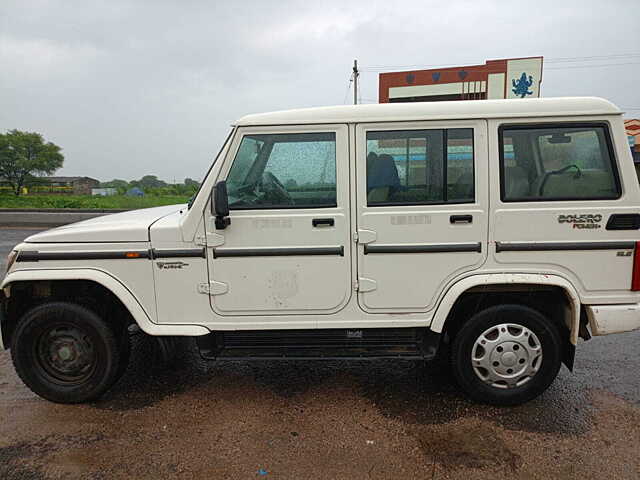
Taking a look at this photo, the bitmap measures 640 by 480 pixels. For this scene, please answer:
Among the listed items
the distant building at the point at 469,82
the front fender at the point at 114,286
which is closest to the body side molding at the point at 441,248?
the front fender at the point at 114,286

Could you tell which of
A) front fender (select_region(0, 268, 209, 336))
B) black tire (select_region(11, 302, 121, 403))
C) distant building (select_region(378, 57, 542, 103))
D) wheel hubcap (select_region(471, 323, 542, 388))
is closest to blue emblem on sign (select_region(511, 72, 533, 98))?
distant building (select_region(378, 57, 542, 103))

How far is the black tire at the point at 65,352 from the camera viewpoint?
341 cm

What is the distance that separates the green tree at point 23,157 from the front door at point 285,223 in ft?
181

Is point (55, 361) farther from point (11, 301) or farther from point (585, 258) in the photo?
point (585, 258)

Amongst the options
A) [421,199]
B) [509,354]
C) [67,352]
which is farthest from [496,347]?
[67,352]

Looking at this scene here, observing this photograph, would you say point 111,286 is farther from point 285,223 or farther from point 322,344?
point 322,344

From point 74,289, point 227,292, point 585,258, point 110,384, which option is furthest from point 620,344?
point 74,289

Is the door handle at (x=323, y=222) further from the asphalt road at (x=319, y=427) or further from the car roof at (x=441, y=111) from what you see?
the asphalt road at (x=319, y=427)

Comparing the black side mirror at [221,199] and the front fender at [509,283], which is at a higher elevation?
the black side mirror at [221,199]

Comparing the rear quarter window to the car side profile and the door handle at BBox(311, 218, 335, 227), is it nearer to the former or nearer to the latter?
the car side profile

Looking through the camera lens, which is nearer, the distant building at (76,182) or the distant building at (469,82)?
the distant building at (469,82)

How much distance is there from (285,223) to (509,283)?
169cm

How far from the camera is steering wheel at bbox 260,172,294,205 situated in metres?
3.28

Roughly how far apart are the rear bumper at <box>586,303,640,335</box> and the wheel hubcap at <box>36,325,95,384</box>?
3.79m
